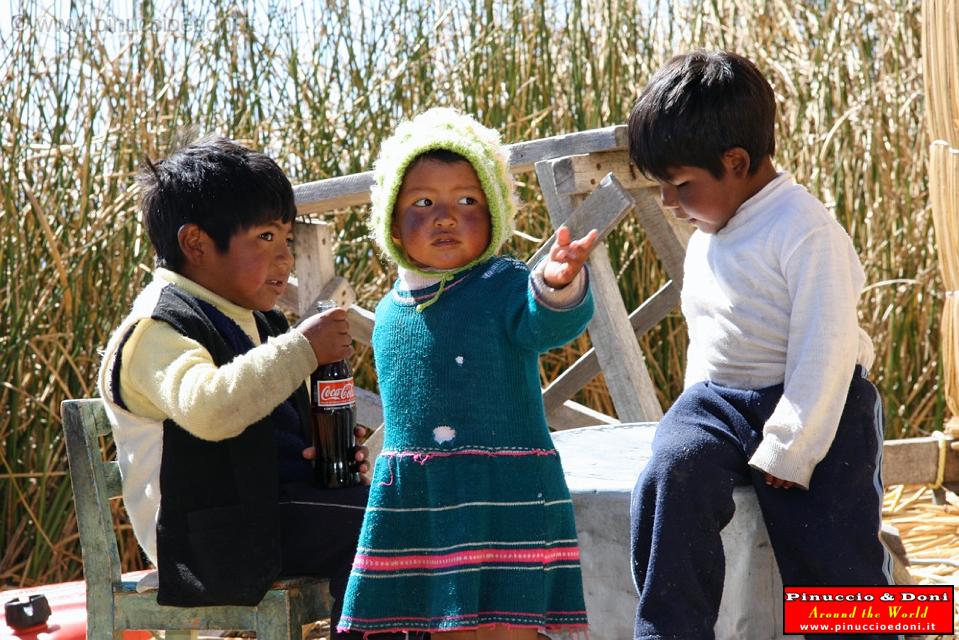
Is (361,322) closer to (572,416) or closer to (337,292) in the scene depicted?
(337,292)

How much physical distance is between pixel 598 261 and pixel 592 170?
28 cm

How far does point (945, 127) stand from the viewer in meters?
3.76

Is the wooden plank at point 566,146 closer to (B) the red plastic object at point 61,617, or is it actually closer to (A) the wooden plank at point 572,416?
(A) the wooden plank at point 572,416

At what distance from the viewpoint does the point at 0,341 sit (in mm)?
4223

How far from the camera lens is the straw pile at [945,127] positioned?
371 centimetres

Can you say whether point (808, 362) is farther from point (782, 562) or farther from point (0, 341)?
point (0, 341)

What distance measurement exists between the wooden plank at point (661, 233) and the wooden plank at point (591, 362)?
19cm

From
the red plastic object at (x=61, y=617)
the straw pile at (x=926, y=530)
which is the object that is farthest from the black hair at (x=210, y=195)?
the straw pile at (x=926, y=530)

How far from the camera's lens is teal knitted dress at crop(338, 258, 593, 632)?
211 centimetres

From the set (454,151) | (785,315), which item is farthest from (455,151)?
(785,315)

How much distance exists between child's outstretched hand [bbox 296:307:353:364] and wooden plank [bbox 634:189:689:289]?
178 centimetres

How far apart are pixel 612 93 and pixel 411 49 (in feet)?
2.88

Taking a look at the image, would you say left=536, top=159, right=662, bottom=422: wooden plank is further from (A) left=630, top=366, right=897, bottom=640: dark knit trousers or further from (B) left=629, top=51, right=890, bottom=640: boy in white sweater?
(A) left=630, top=366, right=897, bottom=640: dark knit trousers

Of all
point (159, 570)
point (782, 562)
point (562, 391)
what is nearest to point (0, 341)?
point (562, 391)
